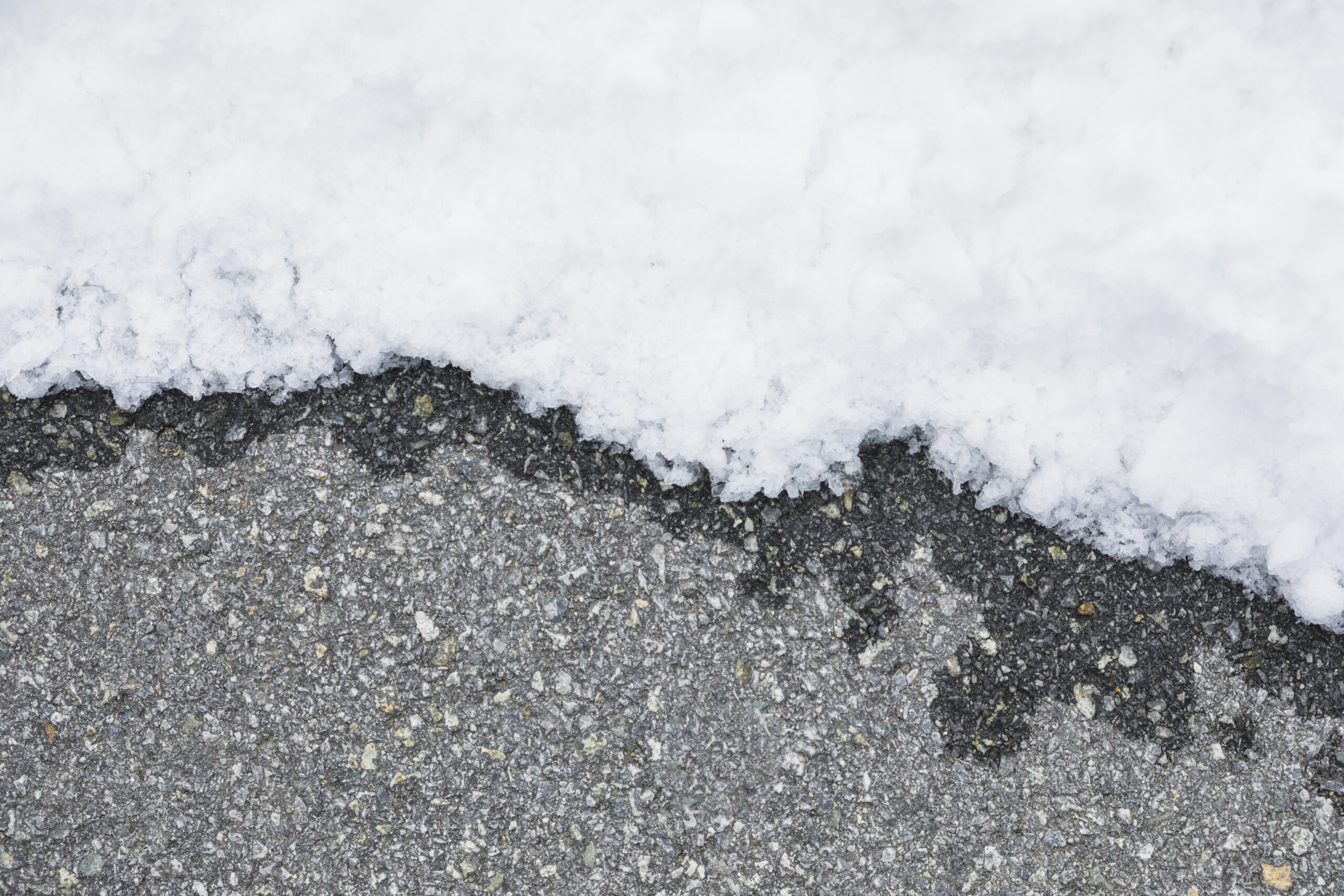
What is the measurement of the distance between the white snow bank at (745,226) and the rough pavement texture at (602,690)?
0.23 meters

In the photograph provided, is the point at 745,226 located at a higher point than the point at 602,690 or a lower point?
higher

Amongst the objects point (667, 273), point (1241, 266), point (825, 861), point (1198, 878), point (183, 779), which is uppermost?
point (1241, 266)

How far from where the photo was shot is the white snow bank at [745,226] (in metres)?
2.36

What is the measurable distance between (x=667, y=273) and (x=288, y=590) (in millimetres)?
1585

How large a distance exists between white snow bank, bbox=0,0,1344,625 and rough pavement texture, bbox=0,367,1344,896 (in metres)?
0.23

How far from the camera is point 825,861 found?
8.14ft

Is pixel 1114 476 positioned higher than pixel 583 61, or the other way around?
pixel 583 61

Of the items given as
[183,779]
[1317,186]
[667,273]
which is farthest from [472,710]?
[1317,186]

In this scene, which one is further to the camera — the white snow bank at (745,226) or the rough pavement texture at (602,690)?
the rough pavement texture at (602,690)

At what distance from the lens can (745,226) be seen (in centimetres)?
243

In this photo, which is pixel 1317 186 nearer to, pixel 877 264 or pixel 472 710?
pixel 877 264

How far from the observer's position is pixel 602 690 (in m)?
2.50

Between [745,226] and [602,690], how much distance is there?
5.03 feet

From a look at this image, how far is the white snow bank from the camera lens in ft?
7.73
